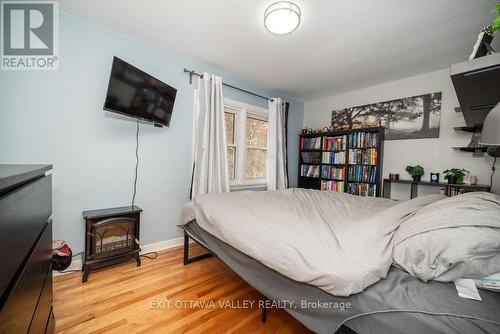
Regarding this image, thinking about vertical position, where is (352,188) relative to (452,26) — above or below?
below

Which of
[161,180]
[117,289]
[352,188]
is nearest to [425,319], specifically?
[117,289]

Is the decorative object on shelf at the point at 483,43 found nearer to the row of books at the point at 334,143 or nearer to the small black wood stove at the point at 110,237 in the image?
the row of books at the point at 334,143

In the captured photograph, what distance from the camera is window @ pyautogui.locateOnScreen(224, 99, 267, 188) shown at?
3.34m

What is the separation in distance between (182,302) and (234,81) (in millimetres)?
2943

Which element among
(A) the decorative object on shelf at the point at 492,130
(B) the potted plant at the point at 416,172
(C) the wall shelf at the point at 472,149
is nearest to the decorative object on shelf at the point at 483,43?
(A) the decorative object on shelf at the point at 492,130

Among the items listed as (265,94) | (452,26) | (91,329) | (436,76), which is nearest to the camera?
(91,329)

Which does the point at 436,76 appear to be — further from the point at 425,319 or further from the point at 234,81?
the point at 425,319

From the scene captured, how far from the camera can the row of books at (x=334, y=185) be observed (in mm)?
3583

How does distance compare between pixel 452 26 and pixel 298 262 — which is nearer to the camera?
pixel 298 262

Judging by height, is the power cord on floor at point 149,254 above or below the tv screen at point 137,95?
below

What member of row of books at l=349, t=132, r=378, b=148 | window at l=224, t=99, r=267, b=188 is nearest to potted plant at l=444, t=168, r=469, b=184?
row of books at l=349, t=132, r=378, b=148

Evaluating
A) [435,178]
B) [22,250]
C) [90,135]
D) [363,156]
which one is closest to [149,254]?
[90,135]

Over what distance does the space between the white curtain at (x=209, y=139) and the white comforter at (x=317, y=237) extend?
3.13ft

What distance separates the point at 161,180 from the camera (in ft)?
8.39
